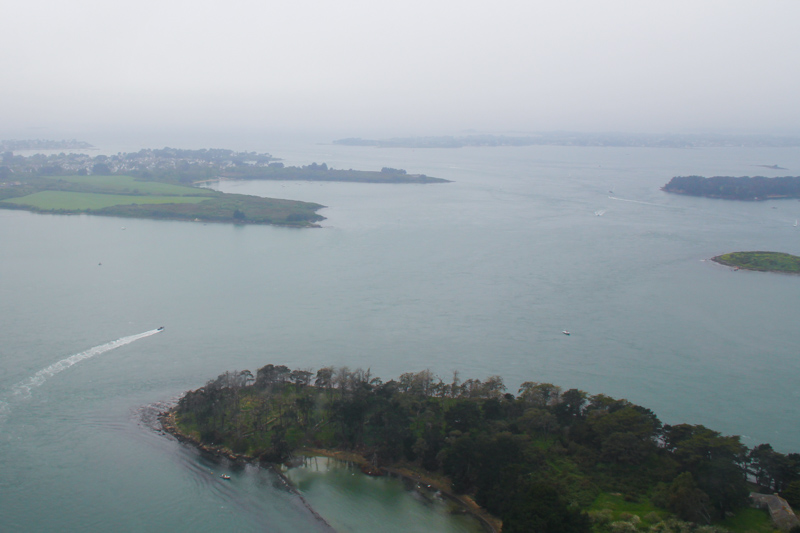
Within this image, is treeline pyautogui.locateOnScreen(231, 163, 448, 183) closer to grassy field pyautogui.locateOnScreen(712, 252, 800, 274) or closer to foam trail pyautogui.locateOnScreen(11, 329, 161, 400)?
grassy field pyautogui.locateOnScreen(712, 252, 800, 274)

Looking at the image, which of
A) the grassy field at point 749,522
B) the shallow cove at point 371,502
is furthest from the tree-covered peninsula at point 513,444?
the shallow cove at point 371,502

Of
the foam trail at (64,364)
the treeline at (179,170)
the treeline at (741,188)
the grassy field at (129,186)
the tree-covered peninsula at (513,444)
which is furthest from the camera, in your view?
the treeline at (179,170)

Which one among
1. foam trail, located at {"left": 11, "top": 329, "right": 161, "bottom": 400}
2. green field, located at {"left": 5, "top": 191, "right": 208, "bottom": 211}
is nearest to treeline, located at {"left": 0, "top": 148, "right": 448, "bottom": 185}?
green field, located at {"left": 5, "top": 191, "right": 208, "bottom": 211}

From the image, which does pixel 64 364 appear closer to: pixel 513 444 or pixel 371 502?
pixel 371 502

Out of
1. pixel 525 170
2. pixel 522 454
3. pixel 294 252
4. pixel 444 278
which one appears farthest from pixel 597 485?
pixel 525 170

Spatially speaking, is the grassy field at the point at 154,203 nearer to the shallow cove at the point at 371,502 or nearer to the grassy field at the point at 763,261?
the grassy field at the point at 763,261

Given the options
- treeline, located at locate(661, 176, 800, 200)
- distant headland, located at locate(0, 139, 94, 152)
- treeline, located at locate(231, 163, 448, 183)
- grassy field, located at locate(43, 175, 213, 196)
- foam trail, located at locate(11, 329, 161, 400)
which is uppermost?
distant headland, located at locate(0, 139, 94, 152)
